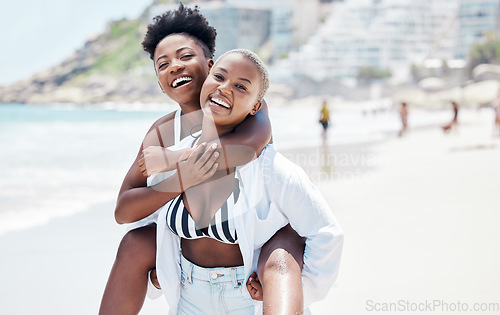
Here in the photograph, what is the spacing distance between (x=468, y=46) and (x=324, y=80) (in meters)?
16.7

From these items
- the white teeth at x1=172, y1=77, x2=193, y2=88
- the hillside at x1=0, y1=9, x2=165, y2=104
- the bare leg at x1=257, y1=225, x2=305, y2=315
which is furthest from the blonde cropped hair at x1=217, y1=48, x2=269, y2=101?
the hillside at x1=0, y1=9, x2=165, y2=104

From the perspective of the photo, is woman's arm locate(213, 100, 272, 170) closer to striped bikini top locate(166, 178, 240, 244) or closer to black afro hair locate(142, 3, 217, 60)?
striped bikini top locate(166, 178, 240, 244)

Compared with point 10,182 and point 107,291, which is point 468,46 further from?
point 107,291

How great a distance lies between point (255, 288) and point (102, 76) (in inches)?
4101

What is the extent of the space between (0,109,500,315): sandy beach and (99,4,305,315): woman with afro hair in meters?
1.44

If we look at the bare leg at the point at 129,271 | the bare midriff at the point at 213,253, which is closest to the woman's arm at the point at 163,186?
the bare leg at the point at 129,271

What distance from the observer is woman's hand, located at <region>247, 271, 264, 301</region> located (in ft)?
6.03

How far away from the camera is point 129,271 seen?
2000 millimetres

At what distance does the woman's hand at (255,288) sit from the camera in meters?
1.84

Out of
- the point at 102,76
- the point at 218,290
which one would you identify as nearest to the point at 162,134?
the point at 218,290

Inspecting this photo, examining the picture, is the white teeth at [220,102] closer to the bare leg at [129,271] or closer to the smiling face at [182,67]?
the smiling face at [182,67]

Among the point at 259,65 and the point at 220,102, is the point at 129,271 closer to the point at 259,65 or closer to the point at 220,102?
the point at 220,102

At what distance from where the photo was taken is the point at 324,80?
6738 cm

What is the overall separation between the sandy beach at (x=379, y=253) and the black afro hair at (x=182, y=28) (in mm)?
1784
